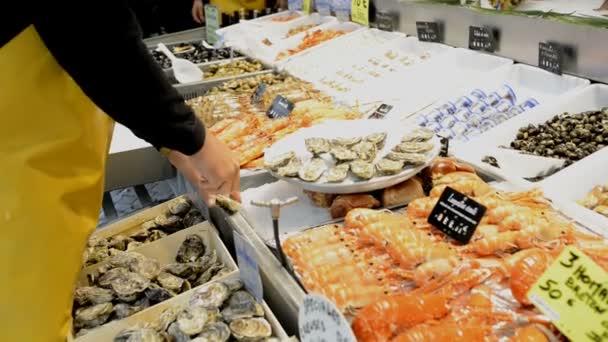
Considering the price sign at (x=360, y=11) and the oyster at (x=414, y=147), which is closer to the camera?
the oyster at (x=414, y=147)

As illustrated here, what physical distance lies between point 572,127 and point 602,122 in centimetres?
10

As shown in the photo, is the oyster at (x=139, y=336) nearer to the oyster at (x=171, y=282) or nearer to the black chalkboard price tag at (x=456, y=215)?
the oyster at (x=171, y=282)

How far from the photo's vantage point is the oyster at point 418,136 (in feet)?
6.32

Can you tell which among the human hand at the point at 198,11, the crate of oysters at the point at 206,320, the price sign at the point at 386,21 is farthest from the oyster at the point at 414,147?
the human hand at the point at 198,11

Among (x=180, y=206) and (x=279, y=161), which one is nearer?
(x=279, y=161)

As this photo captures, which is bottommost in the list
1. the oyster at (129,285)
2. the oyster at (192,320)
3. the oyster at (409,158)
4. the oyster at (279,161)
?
the oyster at (129,285)

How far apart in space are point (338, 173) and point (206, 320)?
1.99 ft

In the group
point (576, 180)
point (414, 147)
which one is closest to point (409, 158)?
point (414, 147)

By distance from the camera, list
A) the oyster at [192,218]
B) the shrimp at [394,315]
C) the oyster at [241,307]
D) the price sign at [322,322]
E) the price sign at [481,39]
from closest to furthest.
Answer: the price sign at [322,322]
the shrimp at [394,315]
the oyster at [241,307]
the oyster at [192,218]
the price sign at [481,39]

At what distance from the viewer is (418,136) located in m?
1.94

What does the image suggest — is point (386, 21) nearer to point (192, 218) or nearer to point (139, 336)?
point (192, 218)

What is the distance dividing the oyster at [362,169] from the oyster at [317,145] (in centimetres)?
16

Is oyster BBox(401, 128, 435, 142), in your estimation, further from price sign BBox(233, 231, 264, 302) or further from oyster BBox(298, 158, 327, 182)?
price sign BBox(233, 231, 264, 302)

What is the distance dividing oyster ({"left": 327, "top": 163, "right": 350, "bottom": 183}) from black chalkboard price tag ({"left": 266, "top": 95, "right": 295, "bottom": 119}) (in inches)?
33.2
